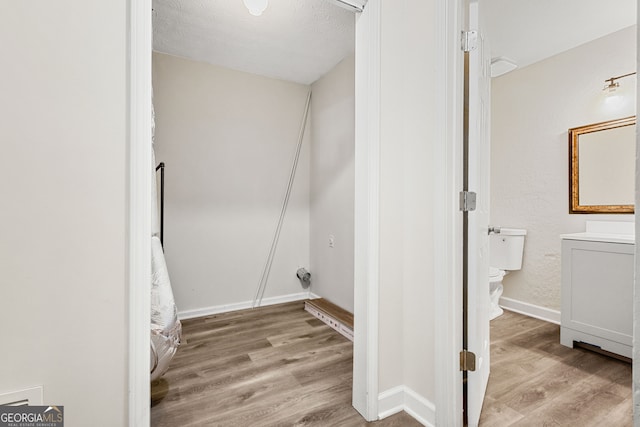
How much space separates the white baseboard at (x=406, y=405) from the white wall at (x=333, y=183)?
1265 millimetres

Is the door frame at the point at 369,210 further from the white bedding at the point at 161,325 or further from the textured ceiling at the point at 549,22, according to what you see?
the textured ceiling at the point at 549,22

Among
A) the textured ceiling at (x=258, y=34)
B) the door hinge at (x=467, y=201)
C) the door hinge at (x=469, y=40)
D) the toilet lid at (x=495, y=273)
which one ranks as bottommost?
the toilet lid at (x=495, y=273)

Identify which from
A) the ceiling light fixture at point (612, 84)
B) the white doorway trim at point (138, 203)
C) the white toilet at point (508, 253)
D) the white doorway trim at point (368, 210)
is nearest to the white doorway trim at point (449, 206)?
the white doorway trim at point (368, 210)

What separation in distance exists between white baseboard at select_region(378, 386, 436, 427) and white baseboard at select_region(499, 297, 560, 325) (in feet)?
6.73

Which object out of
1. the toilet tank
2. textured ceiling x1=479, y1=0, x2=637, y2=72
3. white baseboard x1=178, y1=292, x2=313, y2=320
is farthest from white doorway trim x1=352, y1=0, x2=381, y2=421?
the toilet tank

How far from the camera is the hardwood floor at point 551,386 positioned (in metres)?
1.46

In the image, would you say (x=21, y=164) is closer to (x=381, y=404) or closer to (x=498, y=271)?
(x=381, y=404)

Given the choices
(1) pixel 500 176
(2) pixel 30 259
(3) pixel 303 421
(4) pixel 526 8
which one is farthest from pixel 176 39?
(1) pixel 500 176

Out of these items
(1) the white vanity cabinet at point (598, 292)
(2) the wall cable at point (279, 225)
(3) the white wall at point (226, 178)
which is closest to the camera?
(1) the white vanity cabinet at point (598, 292)

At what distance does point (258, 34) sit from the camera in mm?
2439

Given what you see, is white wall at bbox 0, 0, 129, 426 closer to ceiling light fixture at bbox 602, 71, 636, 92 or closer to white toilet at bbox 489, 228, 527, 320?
white toilet at bbox 489, 228, 527, 320

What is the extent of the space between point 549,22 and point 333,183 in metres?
2.13

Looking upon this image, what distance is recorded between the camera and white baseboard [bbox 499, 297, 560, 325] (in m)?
2.70

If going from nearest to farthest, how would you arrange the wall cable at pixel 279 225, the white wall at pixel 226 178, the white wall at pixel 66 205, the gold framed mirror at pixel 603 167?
the white wall at pixel 66 205
the gold framed mirror at pixel 603 167
the white wall at pixel 226 178
the wall cable at pixel 279 225
